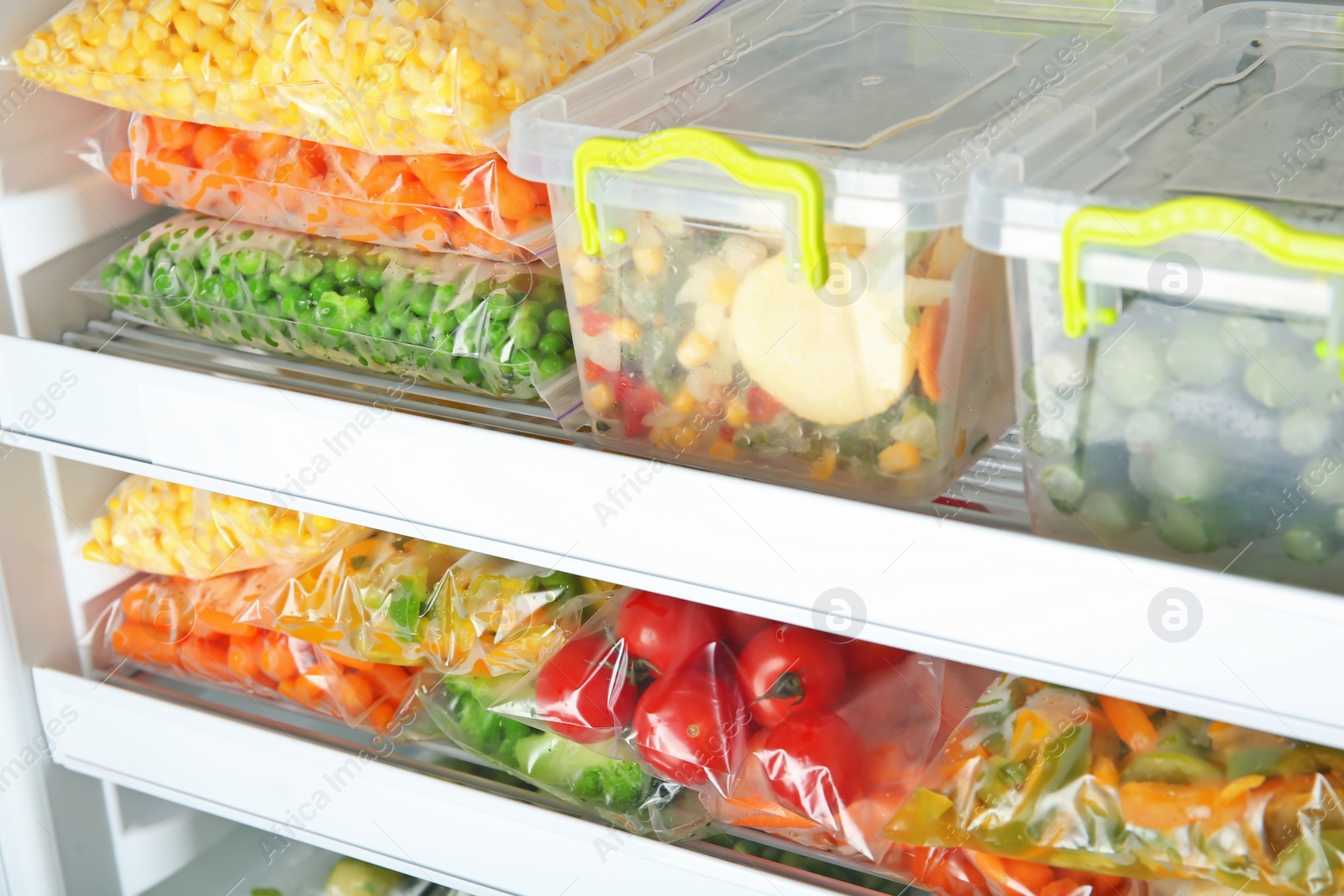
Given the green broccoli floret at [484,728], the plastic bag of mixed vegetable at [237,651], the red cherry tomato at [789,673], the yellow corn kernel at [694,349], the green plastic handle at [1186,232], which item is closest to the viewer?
the green plastic handle at [1186,232]

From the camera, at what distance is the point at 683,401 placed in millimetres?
833

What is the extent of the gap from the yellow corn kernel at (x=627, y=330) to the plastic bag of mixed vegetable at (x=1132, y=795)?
362 millimetres

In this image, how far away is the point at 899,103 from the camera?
0.81 meters

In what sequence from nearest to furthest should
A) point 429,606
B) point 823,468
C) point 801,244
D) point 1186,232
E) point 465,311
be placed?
A: 1. point 1186,232
2. point 801,244
3. point 823,468
4. point 465,311
5. point 429,606

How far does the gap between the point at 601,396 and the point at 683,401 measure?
7 centimetres

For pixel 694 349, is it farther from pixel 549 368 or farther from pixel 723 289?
pixel 549 368

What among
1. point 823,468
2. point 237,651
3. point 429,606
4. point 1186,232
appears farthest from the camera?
point 237,651

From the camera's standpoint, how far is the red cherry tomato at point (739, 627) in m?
0.97

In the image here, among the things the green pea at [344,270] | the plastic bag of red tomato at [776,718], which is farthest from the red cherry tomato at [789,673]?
the green pea at [344,270]

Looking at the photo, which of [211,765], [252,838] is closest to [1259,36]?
[211,765]

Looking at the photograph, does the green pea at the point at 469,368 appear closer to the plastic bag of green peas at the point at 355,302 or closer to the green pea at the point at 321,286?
the plastic bag of green peas at the point at 355,302
